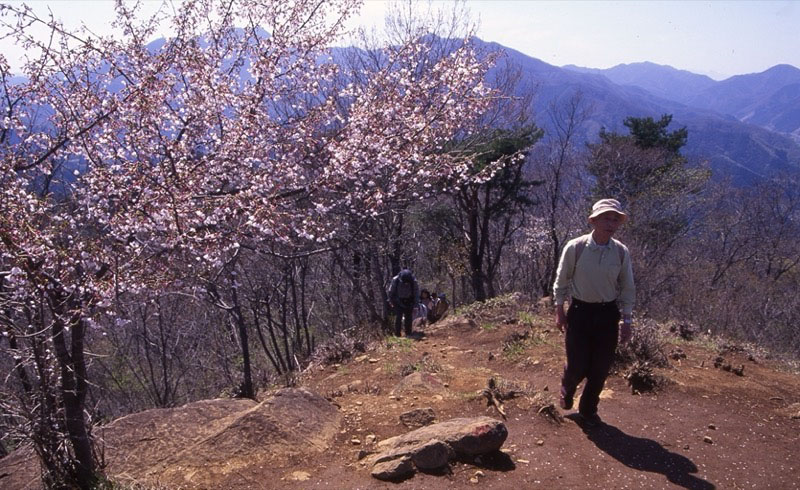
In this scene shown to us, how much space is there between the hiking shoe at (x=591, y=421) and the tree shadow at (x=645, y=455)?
0.02 m

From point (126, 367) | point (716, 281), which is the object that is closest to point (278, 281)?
point (126, 367)

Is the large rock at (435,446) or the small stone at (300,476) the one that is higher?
the large rock at (435,446)

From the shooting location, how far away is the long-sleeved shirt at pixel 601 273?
12.5 feet

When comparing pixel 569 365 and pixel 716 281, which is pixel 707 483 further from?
pixel 716 281

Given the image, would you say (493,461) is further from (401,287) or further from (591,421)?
(401,287)

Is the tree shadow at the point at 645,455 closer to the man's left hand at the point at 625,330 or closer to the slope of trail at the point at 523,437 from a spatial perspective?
the slope of trail at the point at 523,437

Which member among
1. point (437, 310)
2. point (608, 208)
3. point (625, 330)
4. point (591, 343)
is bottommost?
point (437, 310)

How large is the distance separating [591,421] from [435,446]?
54.4 inches

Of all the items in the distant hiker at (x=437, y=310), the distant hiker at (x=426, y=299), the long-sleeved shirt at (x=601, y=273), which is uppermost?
the long-sleeved shirt at (x=601, y=273)

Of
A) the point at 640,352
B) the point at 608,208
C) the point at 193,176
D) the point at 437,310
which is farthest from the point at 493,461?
the point at 437,310

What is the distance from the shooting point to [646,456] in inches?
143

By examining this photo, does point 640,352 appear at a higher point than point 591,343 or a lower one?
lower

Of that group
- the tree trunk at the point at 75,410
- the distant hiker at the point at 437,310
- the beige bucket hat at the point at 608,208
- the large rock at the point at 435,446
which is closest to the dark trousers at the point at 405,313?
the distant hiker at the point at 437,310

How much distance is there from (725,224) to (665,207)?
891 centimetres
